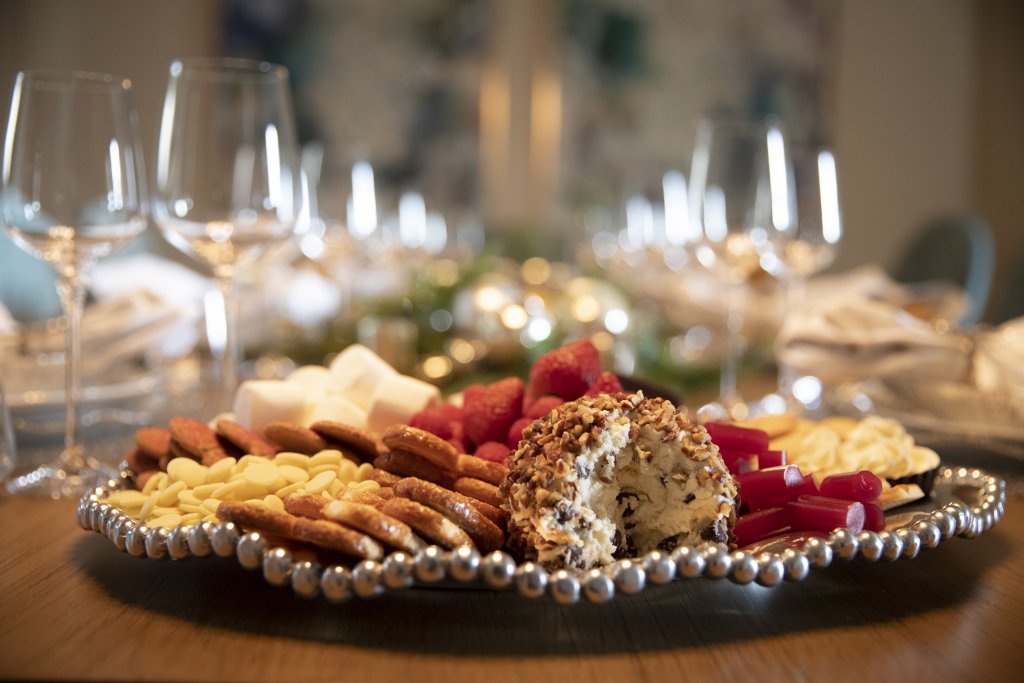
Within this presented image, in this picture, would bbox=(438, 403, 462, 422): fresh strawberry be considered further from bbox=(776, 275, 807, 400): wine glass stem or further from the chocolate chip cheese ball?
bbox=(776, 275, 807, 400): wine glass stem

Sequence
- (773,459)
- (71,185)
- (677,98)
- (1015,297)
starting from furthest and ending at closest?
(677,98) < (1015,297) < (71,185) < (773,459)

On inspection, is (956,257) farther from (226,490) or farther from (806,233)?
(226,490)

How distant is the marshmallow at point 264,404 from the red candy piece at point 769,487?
418 millimetres

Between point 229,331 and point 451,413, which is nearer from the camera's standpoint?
point 451,413

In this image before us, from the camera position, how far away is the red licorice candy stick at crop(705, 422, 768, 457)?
0.83 meters

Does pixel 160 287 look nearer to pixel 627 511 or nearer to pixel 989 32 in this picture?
pixel 627 511

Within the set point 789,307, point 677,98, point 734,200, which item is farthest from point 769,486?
point 677,98

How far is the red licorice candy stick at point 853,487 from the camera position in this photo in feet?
2.52

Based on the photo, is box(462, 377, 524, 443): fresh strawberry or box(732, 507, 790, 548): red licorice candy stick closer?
box(732, 507, 790, 548): red licorice candy stick

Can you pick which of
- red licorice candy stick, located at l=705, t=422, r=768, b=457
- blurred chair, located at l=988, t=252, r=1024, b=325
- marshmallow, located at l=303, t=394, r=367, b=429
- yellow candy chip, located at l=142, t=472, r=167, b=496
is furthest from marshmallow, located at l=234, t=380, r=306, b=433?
blurred chair, located at l=988, t=252, r=1024, b=325

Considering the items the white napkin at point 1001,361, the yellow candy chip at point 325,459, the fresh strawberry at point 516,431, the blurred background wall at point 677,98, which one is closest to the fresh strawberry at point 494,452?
the fresh strawberry at point 516,431

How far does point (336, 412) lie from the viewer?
3.17 ft

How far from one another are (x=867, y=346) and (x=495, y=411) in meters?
0.76

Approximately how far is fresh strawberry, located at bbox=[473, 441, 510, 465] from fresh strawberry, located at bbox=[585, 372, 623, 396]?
0.09m
